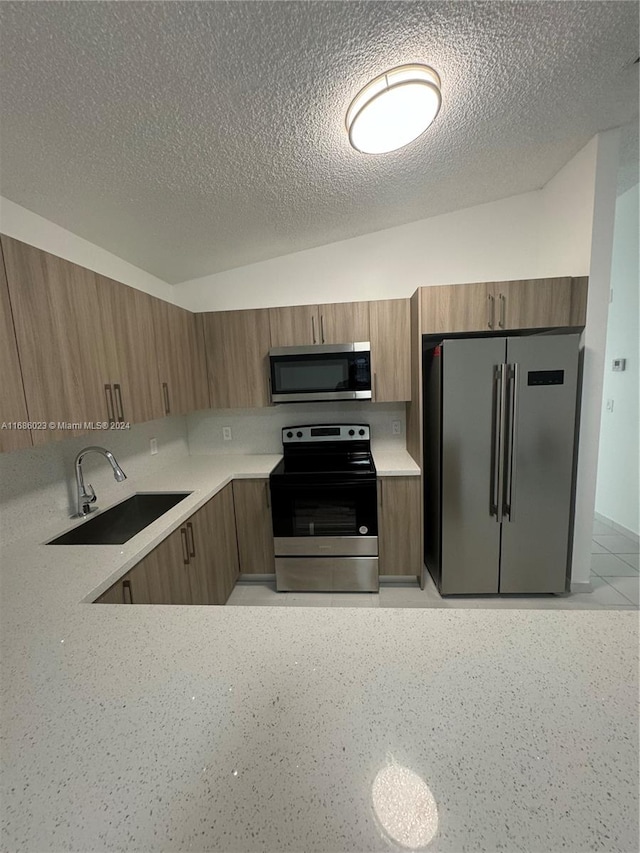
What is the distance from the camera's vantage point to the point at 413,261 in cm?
250

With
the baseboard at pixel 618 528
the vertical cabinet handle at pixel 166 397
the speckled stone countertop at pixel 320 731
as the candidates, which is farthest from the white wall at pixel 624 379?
the vertical cabinet handle at pixel 166 397

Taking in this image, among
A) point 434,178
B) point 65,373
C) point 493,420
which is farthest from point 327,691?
point 434,178

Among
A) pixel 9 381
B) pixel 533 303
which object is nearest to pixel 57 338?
pixel 9 381

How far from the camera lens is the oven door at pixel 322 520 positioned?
2131mm

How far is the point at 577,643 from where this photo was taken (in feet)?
2.20

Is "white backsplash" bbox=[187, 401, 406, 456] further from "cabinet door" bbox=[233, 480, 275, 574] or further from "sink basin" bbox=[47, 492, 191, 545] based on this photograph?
"sink basin" bbox=[47, 492, 191, 545]

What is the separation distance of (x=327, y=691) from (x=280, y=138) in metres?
1.87

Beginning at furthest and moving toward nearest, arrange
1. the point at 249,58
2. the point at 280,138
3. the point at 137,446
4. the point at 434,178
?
the point at 137,446
the point at 434,178
the point at 280,138
the point at 249,58

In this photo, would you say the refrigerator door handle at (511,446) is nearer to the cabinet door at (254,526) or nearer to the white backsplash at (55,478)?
the cabinet door at (254,526)

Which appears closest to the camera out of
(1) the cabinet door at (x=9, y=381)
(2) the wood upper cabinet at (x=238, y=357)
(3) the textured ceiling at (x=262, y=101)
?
(3) the textured ceiling at (x=262, y=101)

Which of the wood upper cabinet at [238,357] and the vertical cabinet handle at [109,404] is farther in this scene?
the wood upper cabinet at [238,357]

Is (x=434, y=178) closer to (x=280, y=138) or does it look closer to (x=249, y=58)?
(x=280, y=138)

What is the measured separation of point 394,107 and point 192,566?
2.19m

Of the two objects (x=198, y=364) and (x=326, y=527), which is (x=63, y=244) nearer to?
(x=198, y=364)
